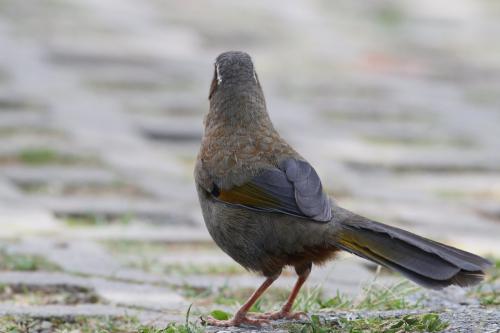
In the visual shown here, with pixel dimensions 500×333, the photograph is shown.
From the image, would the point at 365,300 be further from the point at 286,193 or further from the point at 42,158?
the point at 42,158

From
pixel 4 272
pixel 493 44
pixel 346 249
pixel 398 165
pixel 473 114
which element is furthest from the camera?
pixel 493 44

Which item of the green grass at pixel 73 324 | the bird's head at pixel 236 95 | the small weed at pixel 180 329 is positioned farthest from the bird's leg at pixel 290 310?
the bird's head at pixel 236 95

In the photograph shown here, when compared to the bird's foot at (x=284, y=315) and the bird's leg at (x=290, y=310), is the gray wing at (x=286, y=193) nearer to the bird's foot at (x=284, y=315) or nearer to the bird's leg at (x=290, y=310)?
the bird's leg at (x=290, y=310)

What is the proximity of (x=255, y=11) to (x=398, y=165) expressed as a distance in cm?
864

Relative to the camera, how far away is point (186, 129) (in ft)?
33.2

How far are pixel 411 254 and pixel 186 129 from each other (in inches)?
228

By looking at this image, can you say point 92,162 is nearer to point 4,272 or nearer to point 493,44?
point 4,272

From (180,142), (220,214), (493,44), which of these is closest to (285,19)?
(493,44)

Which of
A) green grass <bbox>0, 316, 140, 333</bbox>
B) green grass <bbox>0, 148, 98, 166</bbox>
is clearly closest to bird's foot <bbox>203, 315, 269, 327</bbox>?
green grass <bbox>0, 316, 140, 333</bbox>

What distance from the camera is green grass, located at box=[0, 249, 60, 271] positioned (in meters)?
5.82

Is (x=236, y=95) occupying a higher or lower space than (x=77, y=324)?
higher

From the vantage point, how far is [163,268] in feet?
20.1

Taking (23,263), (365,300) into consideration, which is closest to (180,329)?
(365,300)

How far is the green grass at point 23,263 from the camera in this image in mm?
5816
